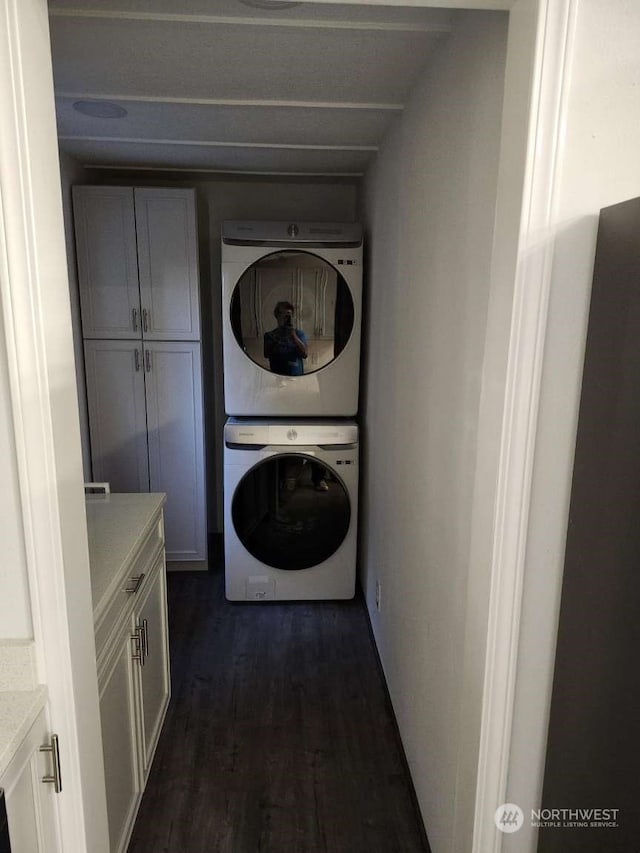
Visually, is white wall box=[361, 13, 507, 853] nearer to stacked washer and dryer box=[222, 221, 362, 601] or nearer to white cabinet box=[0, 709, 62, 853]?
stacked washer and dryer box=[222, 221, 362, 601]

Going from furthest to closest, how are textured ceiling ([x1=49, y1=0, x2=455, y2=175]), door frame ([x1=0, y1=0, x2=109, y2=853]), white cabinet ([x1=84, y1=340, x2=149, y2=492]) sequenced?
white cabinet ([x1=84, y1=340, x2=149, y2=492]) < textured ceiling ([x1=49, y1=0, x2=455, y2=175]) < door frame ([x1=0, y1=0, x2=109, y2=853])

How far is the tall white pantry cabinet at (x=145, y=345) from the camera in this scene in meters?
2.97

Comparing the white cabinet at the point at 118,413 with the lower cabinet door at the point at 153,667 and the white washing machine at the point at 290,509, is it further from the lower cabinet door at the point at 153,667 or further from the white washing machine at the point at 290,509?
the lower cabinet door at the point at 153,667

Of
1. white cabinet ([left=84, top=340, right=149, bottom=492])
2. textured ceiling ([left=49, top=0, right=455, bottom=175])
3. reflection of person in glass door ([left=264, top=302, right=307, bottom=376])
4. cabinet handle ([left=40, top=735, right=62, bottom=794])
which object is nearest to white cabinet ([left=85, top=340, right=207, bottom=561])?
white cabinet ([left=84, top=340, right=149, bottom=492])

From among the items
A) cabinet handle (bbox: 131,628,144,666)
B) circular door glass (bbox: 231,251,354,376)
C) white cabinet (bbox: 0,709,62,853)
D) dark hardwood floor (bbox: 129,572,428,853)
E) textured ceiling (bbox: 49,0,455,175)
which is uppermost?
textured ceiling (bbox: 49,0,455,175)

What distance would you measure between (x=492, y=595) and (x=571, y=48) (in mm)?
869

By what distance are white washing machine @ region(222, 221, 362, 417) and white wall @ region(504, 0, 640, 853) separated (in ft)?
6.39

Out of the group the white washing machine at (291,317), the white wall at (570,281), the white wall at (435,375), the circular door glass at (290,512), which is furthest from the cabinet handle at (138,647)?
the white washing machine at (291,317)

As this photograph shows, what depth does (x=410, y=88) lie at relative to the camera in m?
1.83

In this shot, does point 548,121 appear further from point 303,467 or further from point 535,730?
point 303,467

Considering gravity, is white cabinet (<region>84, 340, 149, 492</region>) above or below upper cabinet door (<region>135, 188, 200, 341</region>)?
below

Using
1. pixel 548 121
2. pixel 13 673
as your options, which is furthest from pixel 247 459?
pixel 548 121

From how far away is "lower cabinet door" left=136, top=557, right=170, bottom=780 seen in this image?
1.84 metres

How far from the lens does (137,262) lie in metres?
3.01
